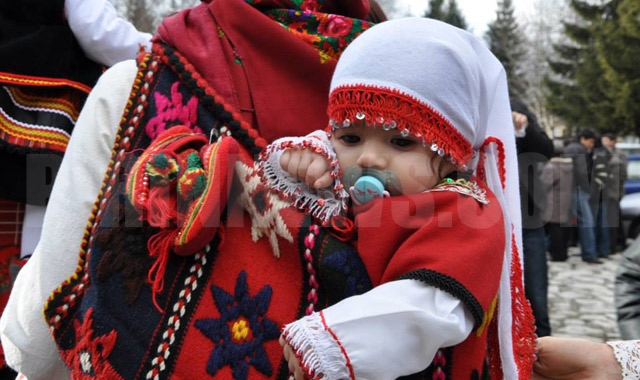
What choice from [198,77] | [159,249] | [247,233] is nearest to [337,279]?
[247,233]

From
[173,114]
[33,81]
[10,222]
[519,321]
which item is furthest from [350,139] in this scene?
[10,222]

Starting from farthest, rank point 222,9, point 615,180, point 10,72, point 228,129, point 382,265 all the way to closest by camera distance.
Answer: point 615,180 → point 10,72 → point 222,9 → point 228,129 → point 382,265

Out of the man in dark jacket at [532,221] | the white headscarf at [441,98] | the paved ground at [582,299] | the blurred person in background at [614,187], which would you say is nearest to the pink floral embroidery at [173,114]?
the white headscarf at [441,98]

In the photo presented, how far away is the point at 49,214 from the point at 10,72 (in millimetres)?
1151

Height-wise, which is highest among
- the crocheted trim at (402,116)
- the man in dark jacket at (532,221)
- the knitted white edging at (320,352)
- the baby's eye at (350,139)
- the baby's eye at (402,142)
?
the crocheted trim at (402,116)

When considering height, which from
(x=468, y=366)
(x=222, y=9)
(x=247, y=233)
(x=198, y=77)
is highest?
(x=222, y=9)

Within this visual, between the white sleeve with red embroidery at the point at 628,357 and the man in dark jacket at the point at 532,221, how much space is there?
10.5ft

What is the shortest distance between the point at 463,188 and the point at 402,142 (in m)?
0.17

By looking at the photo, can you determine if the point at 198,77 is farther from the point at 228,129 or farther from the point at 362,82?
the point at 362,82

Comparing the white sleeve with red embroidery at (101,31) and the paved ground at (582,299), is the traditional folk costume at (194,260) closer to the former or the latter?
the white sleeve with red embroidery at (101,31)

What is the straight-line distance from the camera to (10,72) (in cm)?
234

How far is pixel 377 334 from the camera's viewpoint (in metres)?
1.06

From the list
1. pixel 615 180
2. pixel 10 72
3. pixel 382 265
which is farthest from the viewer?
pixel 615 180

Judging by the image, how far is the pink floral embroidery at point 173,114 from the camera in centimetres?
144
